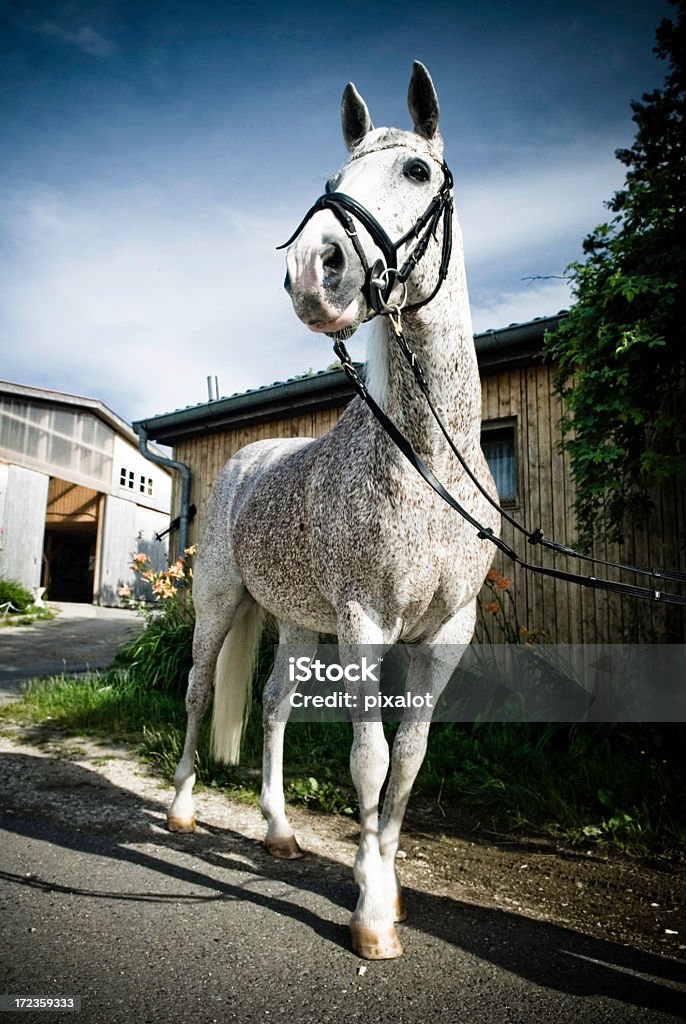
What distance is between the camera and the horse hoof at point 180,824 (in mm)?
Answer: 3207

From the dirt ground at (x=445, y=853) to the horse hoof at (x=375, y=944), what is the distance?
1.91 feet

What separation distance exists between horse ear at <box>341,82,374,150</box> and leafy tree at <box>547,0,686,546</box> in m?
2.01

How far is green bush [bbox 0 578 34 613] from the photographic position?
48.5ft

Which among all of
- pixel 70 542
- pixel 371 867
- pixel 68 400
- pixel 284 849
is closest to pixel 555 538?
pixel 284 849

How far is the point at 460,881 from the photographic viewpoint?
8.72ft

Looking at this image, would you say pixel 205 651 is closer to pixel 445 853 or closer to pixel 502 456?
pixel 445 853

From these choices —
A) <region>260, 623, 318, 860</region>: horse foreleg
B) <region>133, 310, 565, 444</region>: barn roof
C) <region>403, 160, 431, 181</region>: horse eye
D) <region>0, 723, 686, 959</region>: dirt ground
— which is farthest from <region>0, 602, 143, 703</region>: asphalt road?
<region>403, 160, 431, 181</region>: horse eye

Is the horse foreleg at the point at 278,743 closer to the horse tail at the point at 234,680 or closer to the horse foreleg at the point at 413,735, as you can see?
the horse tail at the point at 234,680

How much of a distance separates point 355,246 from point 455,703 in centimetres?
413

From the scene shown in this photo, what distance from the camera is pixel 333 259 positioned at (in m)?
1.62

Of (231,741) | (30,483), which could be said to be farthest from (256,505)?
(30,483)

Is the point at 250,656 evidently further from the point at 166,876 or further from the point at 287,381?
the point at 287,381

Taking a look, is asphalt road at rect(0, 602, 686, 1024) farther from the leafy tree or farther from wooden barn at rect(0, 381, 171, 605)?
wooden barn at rect(0, 381, 171, 605)

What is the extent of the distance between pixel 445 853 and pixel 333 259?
2738 mm
